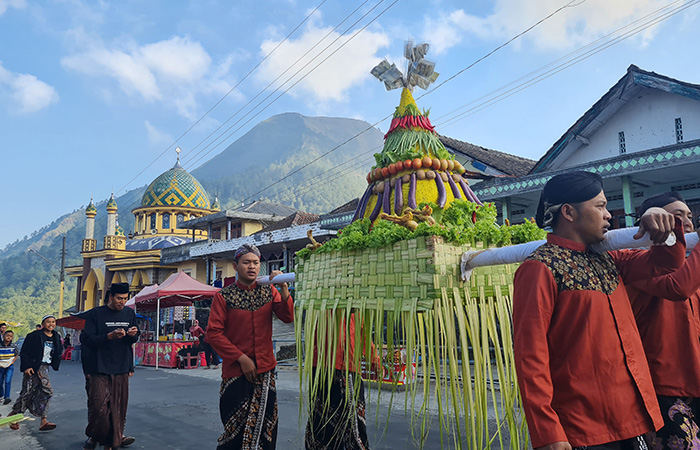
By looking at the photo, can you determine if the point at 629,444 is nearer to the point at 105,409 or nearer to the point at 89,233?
the point at 105,409

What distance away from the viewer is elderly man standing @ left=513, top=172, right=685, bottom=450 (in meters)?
1.66

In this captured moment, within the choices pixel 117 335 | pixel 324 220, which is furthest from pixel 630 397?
pixel 324 220

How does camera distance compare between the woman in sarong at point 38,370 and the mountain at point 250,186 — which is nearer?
the woman in sarong at point 38,370

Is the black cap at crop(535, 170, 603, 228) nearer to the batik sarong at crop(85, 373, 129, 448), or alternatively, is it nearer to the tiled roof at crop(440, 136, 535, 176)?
the batik sarong at crop(85, 373, 129, 448)

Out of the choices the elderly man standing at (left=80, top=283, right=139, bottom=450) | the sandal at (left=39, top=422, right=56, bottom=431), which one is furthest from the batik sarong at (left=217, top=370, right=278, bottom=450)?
the sandal at (left=39, top=422, right=56, bottom=431)

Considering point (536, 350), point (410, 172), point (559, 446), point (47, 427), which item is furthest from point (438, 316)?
point (47, 427)

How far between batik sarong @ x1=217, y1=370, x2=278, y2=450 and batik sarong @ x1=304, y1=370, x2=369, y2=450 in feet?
1.02

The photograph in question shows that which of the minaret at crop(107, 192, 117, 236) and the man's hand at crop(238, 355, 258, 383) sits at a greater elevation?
the minaret at crop(107, 192, 117, 236)

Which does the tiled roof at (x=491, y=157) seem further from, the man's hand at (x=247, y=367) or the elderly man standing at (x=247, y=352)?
the man's hand at (x=247, y=367)

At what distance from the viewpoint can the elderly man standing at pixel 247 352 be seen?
139 inches

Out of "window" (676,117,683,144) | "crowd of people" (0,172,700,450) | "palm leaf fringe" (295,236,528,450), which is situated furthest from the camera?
"window" (676,117,683,144)

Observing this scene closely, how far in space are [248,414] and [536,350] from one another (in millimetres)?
2474

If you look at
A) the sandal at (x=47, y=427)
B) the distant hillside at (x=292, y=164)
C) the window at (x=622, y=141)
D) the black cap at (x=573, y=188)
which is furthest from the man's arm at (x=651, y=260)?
the distant hillside at (x=292, y=164)

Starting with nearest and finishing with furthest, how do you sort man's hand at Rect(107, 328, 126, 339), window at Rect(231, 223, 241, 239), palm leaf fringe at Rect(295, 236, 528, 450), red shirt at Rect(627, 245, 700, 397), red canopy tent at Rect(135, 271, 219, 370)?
red shirt at Rect(627, 245, 700, 397), palm leaf fringe at Rect(295, 236, 528, 450), man's hand at Rect(107, 328, 126, 339), red canopy tent at Rect(135, 271, 219, 370), window at Rect(231, 223, 241, 239)
